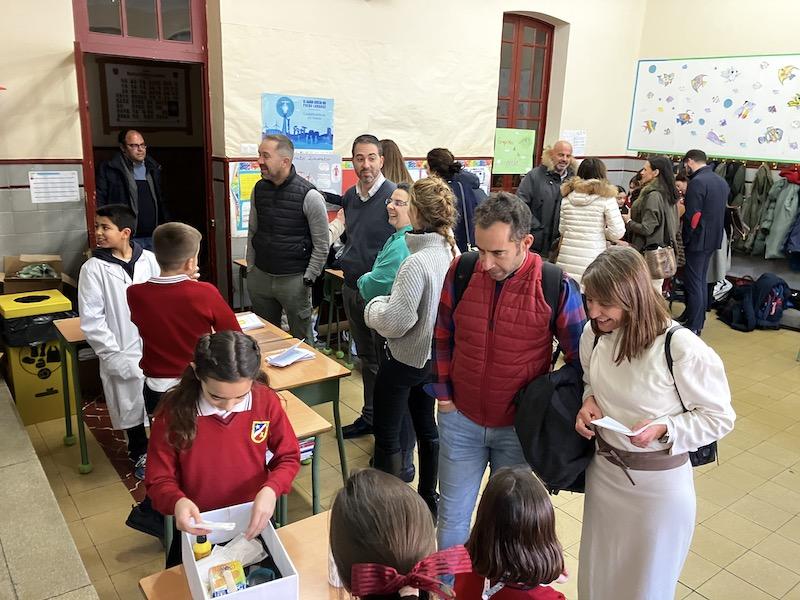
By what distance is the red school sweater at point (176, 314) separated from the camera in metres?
2.67

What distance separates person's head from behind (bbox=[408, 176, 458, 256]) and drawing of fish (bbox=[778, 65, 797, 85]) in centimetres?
594

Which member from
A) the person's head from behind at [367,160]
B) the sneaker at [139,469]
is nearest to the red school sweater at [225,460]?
the sneaker at [139,469]

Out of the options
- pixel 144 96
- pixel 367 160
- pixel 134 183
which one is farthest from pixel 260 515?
pixel 144 96

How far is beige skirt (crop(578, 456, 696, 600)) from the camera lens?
183cm

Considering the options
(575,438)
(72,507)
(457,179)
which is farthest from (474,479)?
(457,179)

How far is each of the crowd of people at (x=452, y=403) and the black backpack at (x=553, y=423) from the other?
30 millimetres

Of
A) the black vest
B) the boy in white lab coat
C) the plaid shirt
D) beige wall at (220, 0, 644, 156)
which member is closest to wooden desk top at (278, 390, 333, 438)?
the plaid shirt

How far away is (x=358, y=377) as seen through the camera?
16.1ft

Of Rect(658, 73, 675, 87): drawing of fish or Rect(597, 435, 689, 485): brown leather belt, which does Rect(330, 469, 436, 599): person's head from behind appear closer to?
Rect(597, 435, 689, 485): brown leather belt

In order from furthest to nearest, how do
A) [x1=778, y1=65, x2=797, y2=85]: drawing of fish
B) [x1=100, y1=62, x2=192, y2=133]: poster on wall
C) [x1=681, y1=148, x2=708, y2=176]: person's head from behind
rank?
[x1=778, y1=65, x2=797, y2=85]: drawing of fish < [x1=100, y1=62, x2=192, y2=133]: poster on wall < [x1=681, y1=148, x2=708, y2=176]: person's head from behind

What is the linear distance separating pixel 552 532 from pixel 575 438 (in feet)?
2.13

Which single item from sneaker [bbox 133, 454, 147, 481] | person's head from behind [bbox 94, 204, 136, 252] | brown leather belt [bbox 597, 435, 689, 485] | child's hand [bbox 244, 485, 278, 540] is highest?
person's head from behind [bbox 94, 204, 136, 252]

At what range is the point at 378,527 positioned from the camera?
116 cm

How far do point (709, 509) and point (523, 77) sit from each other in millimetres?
5594
